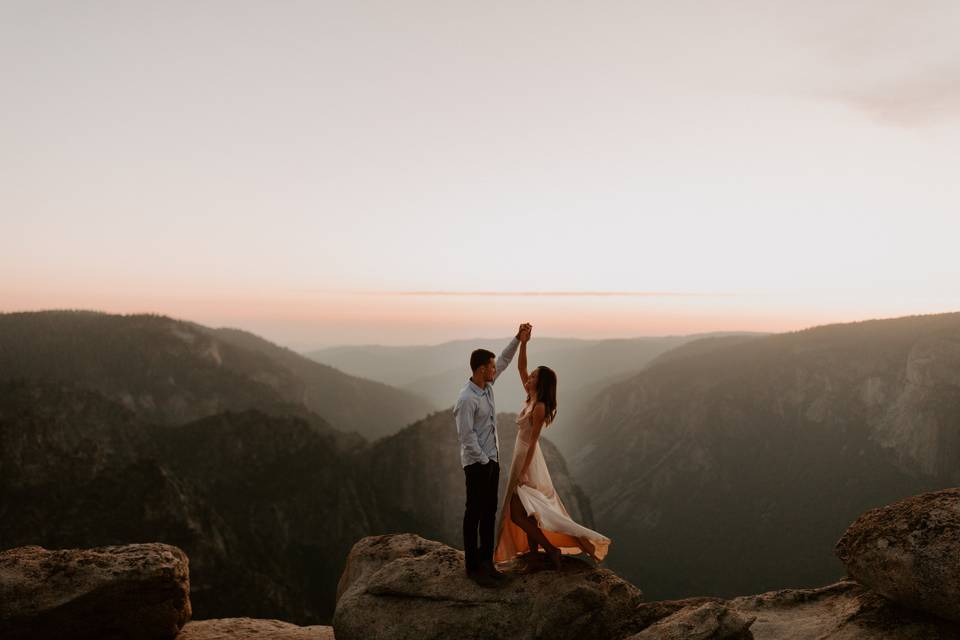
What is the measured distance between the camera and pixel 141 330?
12050 centimetres

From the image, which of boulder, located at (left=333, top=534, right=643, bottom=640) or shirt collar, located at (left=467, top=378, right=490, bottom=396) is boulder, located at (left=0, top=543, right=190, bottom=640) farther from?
shirt collar, located at (left=467, top=378, right=490, bottom=396)

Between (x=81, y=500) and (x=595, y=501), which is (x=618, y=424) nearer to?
(x=595, y=501)

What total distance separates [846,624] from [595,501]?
125440 mm

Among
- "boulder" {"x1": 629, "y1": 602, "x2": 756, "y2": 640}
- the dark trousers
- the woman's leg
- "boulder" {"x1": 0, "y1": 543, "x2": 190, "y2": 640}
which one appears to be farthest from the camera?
"boulder" {"x1": 0, "y1": 543, "x2": 190, "y2": 640}

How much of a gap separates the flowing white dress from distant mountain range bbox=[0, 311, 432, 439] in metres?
96.5

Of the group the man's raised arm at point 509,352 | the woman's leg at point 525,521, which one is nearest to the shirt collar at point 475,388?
the man's raised arm at point 509,352

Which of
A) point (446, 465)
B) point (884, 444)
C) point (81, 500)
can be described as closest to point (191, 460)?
point (81, 500)

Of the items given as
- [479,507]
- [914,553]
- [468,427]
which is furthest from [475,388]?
[914,553]

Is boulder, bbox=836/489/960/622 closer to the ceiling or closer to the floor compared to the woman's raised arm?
closer to the floor

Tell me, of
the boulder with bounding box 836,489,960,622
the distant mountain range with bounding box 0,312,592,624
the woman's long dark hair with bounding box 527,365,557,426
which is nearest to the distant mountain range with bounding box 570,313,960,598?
the distant mountain range with bounding box 0,312,592,624

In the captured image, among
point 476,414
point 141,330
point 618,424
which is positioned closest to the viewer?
point 476,414

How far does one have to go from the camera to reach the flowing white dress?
9.90 metres

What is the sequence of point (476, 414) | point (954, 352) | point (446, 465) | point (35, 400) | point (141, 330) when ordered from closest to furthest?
point (476, 414), point (35, 400), point (446, 465), point (954, 352), point (141, 330)

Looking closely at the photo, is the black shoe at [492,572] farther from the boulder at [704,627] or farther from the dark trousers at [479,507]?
the boulder at [704,627]
